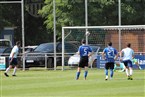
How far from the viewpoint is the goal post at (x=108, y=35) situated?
126 ft

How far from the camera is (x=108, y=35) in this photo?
39.4m

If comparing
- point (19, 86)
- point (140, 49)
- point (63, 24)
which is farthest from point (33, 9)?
point (19, 86)

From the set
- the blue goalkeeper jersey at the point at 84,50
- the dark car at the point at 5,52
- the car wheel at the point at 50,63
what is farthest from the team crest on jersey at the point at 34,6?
the blue goalkeeper jersey at the point at 84,50

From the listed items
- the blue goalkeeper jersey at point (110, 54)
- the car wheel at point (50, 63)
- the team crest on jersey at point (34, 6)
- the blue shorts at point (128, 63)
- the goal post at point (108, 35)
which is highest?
the team crest on jersey at point (34, 6)

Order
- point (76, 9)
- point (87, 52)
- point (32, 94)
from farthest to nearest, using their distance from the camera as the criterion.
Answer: point (76, 9)
point (87, 52)
point (32, 94)

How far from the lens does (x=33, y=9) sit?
5550 centimetres

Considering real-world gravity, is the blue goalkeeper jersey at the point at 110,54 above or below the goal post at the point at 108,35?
below

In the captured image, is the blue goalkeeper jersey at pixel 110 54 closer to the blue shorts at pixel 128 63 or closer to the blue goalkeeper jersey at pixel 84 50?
the blue goalkeeper jersey at pixel 84 50

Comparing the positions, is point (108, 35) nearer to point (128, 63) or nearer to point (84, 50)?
point (128, 63)

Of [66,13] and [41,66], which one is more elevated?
[66,13]

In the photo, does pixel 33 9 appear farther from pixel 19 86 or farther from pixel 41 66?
pixel 19 86

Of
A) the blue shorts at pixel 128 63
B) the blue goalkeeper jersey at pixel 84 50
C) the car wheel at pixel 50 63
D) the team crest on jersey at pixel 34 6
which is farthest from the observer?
the team crest on jersey at pixel 34 6

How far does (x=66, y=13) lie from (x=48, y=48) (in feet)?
14.0

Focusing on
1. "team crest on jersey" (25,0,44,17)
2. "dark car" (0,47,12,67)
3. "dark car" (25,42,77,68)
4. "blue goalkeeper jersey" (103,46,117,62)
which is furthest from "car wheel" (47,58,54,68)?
"team crest on jersey" (25,0,44,17)
